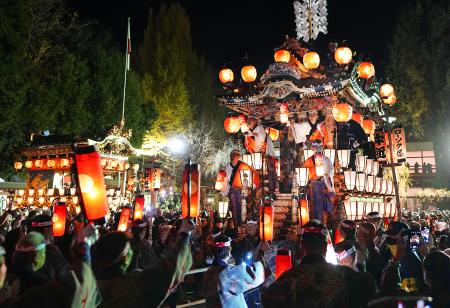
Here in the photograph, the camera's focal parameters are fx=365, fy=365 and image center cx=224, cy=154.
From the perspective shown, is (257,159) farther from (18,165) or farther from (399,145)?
(18,165)

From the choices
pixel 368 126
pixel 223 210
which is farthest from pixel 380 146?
pixel 223 210

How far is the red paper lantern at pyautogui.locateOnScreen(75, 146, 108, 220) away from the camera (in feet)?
13.6

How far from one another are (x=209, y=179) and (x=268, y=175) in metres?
22.9

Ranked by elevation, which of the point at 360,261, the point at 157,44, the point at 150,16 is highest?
the point at 150,16

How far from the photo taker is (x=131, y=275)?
309 cm

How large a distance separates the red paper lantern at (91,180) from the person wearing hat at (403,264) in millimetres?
3079

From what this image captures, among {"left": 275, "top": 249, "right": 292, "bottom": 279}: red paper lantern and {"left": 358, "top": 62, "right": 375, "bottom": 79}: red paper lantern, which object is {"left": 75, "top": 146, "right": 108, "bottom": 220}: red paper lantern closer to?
{"left": 275, "top": 249, "right": 292, "bottom": 279}: red paper lantern

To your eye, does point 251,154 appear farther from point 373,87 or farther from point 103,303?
point 103,303

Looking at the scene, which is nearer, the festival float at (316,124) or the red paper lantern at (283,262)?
the red paper lantern at (283,262)

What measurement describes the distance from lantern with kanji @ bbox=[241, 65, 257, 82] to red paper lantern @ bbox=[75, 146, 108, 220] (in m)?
12.3

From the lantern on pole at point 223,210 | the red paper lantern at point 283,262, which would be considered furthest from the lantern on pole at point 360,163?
the red paper lantern at point 283,262

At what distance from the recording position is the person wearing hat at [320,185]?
13.1 metres

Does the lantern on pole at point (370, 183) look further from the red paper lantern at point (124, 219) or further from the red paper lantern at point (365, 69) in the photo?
the red paper lantern at point (124, 219)

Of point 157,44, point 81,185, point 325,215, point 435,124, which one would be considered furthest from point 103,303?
point 157,44
